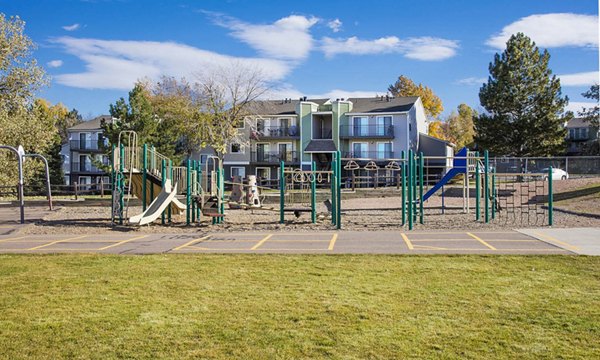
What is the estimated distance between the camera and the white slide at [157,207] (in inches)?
762

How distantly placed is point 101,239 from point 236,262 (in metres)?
6.83

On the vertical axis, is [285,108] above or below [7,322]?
above

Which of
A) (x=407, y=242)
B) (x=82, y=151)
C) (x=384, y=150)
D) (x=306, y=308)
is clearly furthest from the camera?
(x=82, y=151)

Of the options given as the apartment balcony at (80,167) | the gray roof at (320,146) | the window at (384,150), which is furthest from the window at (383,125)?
the apartment balcony at (80,167)

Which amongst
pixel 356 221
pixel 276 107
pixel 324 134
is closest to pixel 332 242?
pixel 356 221

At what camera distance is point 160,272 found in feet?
35.4

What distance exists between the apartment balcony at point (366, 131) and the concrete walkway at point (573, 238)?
39.3m

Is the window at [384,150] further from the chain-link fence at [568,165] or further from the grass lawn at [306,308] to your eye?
the grass lawn at [306,308]

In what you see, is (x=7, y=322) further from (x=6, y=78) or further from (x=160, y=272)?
(x=6, y=78)

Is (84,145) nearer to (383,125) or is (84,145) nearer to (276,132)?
(276,132)

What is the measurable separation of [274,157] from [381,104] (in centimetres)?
1291

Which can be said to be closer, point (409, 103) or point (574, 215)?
point (574, 215)

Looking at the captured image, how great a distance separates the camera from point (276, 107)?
62062 mm

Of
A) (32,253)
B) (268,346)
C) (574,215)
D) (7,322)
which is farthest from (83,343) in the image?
(574,215)
